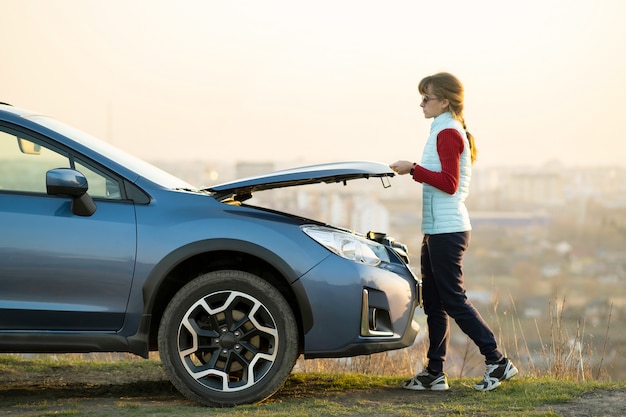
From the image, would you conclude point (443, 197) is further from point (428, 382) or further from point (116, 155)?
point (116, 155)

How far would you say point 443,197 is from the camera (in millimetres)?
5492

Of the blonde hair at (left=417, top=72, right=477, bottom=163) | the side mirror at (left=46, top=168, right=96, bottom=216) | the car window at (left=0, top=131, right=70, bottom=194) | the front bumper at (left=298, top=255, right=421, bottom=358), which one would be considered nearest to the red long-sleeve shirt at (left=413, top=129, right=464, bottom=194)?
the blonde hair at (left=417, top=72, right=477, bottom=163)

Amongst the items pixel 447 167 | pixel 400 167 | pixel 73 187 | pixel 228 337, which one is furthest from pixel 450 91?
pixel 73 187

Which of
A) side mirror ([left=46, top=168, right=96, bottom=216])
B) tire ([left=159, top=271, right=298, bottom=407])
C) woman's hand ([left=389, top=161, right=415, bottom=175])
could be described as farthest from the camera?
woman's hand ([left=389, top=161, right=415, bottom=175])

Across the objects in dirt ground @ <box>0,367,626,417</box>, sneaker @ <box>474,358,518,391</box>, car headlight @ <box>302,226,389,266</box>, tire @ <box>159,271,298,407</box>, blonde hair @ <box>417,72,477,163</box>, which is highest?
blonde hair @ <box>417,72,477,163</box>

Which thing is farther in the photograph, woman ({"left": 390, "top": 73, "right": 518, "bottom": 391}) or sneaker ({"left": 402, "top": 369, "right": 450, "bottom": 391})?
sneaker ({"left": 402, "top": 369, "right": 450, "bottom": 391})

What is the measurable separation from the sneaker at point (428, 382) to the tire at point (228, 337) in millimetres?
1219

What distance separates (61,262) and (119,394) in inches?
50.7

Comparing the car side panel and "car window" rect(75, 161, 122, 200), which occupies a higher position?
"car window" rect(75, 161, 122, 200)

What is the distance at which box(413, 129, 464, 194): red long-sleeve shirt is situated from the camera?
17.6 ft

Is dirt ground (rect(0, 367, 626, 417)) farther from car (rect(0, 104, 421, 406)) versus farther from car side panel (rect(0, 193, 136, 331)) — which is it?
car side panel (rect(0, 193, 136, 331))

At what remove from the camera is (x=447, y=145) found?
5.43 m

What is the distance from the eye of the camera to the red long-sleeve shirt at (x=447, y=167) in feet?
17.6

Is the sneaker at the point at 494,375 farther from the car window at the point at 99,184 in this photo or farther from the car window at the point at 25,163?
the car window at the point at 25,163
